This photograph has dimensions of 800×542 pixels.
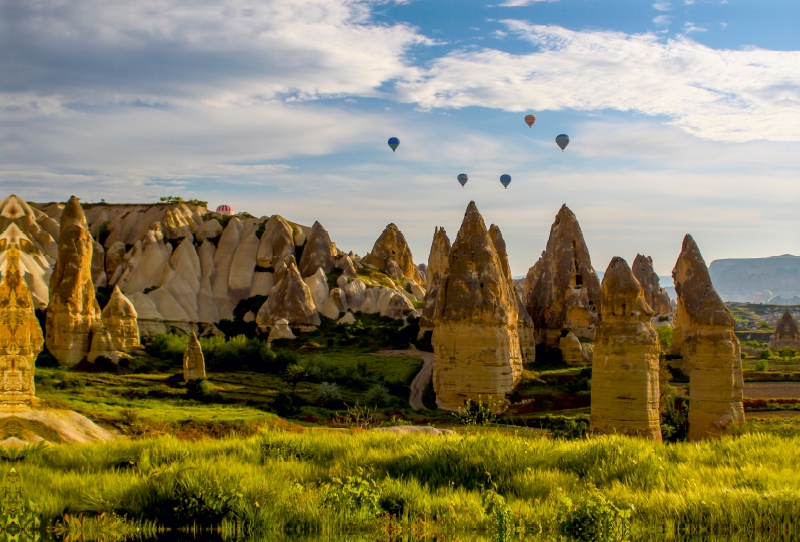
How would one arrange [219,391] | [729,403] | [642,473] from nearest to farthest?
[642,473], [729,403], [219,391]

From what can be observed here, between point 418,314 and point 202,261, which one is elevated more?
point 202,261

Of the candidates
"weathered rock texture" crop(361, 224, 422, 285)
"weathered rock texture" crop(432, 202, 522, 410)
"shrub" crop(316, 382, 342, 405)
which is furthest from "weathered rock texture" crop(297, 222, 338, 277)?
"weathered rock texture" crop(432, 202, 522, 410)

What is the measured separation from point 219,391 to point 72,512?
98.5 ft

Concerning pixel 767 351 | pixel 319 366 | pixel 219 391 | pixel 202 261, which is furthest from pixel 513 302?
pixel 202 261

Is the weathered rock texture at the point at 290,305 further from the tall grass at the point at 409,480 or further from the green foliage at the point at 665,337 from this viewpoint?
the tall grass at the point at 409,480

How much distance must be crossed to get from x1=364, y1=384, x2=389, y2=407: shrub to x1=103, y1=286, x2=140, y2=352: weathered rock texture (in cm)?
1641

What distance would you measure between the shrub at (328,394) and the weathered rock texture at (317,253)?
3279cm

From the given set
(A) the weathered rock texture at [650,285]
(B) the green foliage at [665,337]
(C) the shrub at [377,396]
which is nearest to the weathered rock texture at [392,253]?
(A) the weathered rock texture at [650,285]

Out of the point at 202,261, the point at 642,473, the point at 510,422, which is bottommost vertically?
the point at 510,422

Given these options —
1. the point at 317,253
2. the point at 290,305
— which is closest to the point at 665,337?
the point at 290,305

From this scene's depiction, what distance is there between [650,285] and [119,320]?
44739mm

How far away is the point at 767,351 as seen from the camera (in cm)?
5831

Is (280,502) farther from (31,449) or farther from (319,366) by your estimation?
(319,366)

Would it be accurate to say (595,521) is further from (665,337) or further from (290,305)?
(290,305)
